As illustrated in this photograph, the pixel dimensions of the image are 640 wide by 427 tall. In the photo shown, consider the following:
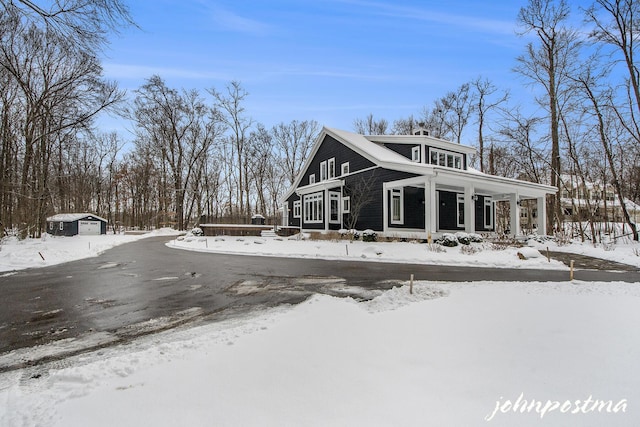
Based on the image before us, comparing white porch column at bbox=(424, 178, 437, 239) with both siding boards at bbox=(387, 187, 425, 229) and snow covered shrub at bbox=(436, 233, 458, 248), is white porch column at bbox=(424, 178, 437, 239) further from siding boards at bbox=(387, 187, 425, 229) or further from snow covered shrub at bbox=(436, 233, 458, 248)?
siding boards at bbox=(387, 187, 425, 229)

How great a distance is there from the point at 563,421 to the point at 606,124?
81.4ft

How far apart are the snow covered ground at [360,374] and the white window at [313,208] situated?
18734 mm

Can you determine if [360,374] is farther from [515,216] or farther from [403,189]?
[515,216]

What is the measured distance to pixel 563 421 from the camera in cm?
250

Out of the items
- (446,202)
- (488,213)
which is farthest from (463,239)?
(488,213)

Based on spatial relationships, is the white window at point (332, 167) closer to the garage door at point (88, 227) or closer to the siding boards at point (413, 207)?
the siding boards at point (413, 207)

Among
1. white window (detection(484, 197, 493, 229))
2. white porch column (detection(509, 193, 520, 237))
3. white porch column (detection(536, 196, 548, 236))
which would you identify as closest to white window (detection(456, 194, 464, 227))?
white window (detection(484, 197, 493, 229))

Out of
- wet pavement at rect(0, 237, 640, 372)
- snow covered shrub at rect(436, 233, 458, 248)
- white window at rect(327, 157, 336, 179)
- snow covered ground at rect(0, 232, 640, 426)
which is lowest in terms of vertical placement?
wet pavement at rect(0, 237, 640, 372)

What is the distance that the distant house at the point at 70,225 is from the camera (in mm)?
31922

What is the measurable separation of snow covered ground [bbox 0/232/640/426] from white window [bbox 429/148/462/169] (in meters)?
18.3

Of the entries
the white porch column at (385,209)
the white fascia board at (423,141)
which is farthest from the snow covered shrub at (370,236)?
the white fascia board at (423,141)

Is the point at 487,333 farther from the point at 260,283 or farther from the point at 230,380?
the point at 260,283

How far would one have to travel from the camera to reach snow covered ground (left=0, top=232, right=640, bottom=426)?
2.55 metres

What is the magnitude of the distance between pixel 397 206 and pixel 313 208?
6947 mm
